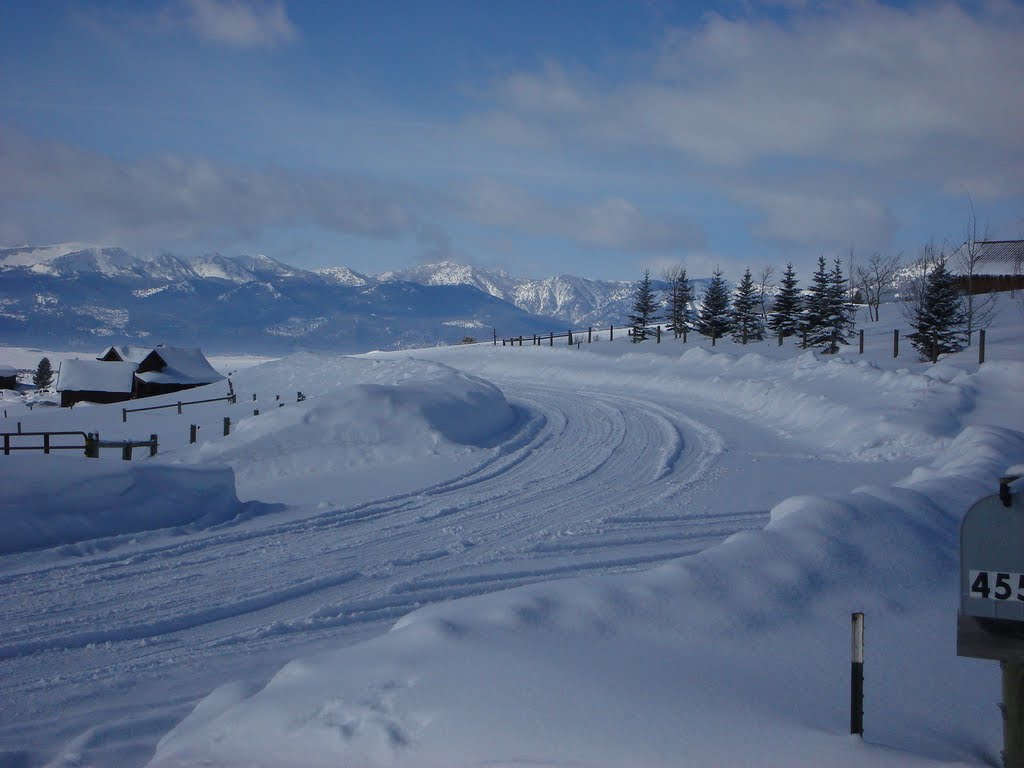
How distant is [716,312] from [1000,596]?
63.2m

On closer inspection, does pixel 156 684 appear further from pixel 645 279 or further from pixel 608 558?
pixel 645 279

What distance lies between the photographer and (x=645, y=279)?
72.1 m

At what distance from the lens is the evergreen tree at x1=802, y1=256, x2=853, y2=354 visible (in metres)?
51.1

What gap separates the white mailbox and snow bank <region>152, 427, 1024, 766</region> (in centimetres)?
87

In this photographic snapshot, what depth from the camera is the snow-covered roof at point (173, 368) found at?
249 ft

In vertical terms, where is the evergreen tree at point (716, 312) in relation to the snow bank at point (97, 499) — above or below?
above

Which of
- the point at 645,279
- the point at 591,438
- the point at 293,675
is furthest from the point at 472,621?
the point at 645,279

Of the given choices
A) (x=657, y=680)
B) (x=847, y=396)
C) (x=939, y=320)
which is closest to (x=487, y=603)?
(x=657, y=680)

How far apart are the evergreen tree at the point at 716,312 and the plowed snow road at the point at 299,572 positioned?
4973 centimetres

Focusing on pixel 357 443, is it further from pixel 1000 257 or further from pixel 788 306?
pixel 1000 257

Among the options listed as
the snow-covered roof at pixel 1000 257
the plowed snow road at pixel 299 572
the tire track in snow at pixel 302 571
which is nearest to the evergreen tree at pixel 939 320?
the plowed snow road at pixel 299 572

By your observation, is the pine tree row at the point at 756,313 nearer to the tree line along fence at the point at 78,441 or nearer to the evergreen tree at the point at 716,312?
the evergreen tree at the point at 716,312

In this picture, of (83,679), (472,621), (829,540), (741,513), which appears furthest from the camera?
(741,513)

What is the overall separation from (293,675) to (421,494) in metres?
8.19
